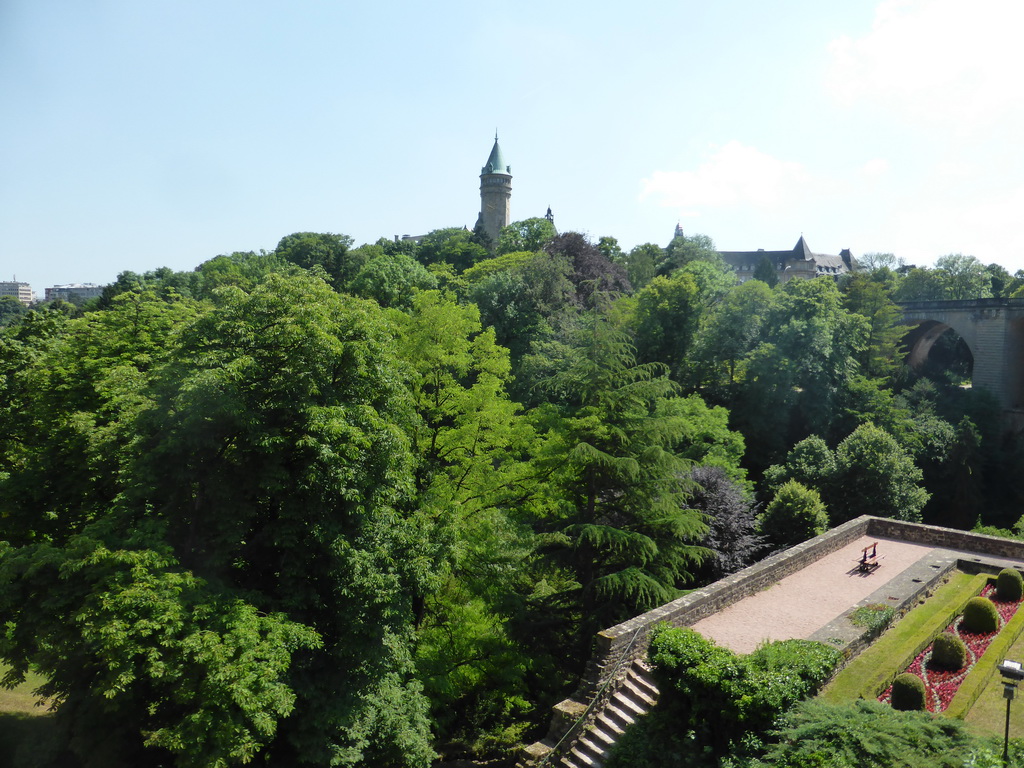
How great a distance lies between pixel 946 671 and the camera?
11.9 metres

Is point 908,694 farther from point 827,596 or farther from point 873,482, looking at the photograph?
point 873,482

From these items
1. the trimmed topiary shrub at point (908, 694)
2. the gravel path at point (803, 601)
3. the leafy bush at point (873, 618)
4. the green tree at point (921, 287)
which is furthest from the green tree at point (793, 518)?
the green tree at point (921, 287)

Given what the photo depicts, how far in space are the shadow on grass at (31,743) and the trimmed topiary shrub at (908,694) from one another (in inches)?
566

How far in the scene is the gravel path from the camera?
1315cm

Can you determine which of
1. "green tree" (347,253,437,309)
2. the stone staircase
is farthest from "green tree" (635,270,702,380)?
the stone staircase

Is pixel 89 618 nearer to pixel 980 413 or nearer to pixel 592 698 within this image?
pixel 592 698

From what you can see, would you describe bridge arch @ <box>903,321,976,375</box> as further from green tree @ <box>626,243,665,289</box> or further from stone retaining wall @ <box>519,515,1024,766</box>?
stone retaining wall @ <box>519,515,1024,766</box>

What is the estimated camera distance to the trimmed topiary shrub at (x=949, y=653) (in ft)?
39.1

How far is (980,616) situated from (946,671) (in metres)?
2.52

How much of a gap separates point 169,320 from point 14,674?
8171 millimetres

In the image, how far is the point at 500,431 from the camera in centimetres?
1847

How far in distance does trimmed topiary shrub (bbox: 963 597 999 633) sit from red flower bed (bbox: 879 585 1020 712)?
0.11m

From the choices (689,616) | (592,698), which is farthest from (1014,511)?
(592,698)

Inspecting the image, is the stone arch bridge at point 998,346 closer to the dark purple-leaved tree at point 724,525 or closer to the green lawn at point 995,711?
the dark purple-leaved tree at point 724,525
